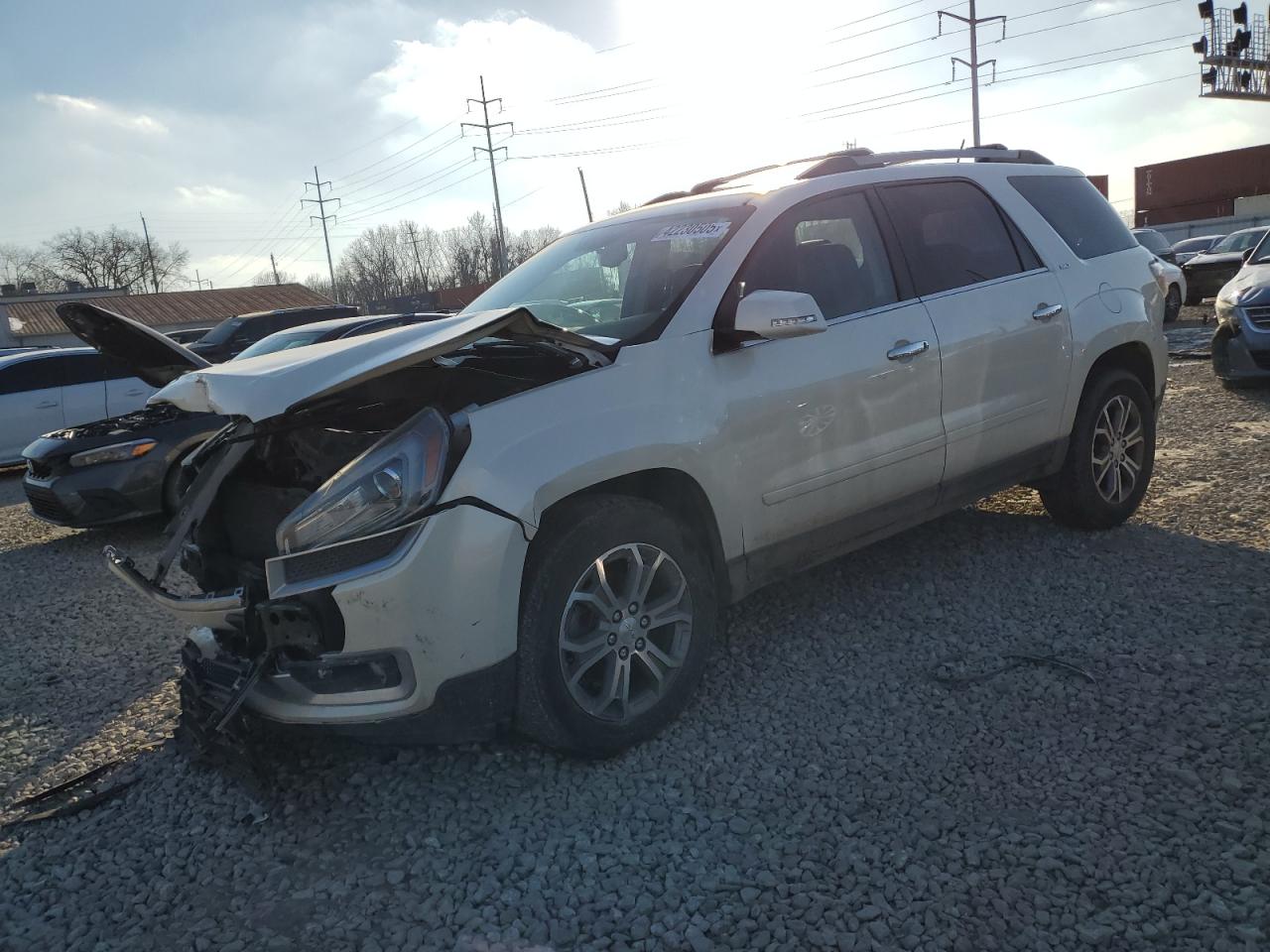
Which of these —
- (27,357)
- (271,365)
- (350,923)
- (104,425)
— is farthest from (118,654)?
(27,357)

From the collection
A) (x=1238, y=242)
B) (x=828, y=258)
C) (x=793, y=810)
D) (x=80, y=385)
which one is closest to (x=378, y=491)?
(x=793, y=810)

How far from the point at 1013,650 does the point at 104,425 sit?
22.8 feet

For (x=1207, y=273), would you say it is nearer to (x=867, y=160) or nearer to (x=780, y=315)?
(x=867, y=160)

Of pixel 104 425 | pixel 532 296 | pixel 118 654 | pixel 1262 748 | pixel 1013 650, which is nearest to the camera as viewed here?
pixel 1262 748

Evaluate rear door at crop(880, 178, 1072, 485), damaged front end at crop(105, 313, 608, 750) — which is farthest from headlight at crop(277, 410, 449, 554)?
rear door at crop(880, 178, 1072, 485)

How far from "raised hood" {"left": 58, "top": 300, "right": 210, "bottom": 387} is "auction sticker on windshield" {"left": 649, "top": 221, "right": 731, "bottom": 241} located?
1892 mm

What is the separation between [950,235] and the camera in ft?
14.1

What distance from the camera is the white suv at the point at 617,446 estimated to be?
2.69 metres

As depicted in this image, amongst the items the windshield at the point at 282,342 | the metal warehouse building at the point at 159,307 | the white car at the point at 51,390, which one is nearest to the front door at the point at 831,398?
the windshield at the point at 282,342

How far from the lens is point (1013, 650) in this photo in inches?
145

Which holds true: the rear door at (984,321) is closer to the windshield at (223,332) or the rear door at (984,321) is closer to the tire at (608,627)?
the tire at (608,627)

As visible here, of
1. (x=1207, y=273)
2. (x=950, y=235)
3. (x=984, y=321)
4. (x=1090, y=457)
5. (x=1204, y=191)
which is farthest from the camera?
(x=1204, y=191)

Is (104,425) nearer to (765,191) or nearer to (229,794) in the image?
(229,794)

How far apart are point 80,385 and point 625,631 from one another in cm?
1025
